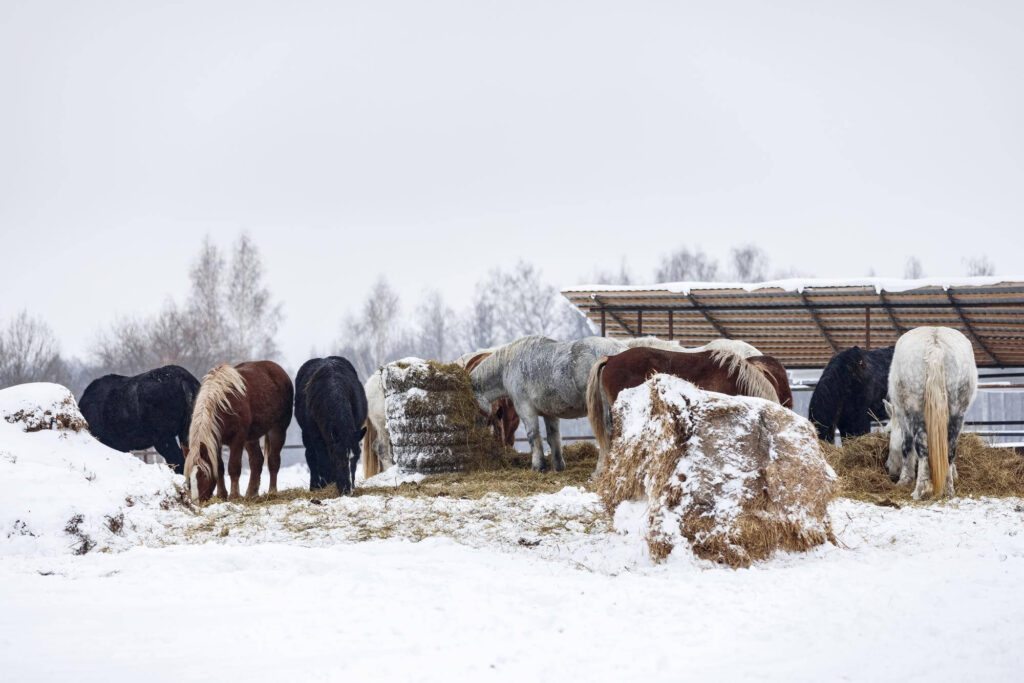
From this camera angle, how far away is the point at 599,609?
4.45 m

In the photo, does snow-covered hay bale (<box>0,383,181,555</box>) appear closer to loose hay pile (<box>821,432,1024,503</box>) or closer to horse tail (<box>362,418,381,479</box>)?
horse tail (<box>362,418,381,479</box>)

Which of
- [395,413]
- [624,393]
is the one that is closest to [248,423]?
[395,413]

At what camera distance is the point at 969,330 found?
15.0 m

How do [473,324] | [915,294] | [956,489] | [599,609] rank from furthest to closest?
[473,324]
[915,294]
[956,489]
[599,609]

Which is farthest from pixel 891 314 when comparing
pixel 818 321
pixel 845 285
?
pixel 845 285

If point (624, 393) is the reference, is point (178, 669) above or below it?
below

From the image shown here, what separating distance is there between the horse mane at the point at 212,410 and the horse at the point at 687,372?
12.8 ft

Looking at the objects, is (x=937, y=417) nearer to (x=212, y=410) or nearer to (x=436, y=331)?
(x=212, y=410)

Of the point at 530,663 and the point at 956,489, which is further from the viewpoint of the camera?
the point at 956,489

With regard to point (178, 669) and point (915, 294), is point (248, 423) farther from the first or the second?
point (915, 294)

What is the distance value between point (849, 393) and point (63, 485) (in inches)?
328

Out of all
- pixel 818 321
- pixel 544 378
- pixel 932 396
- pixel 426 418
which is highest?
pixel 818 321

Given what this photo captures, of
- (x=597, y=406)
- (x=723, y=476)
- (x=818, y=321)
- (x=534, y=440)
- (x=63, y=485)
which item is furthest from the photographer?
(x=818, y=321)

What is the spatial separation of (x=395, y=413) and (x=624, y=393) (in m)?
4.96
